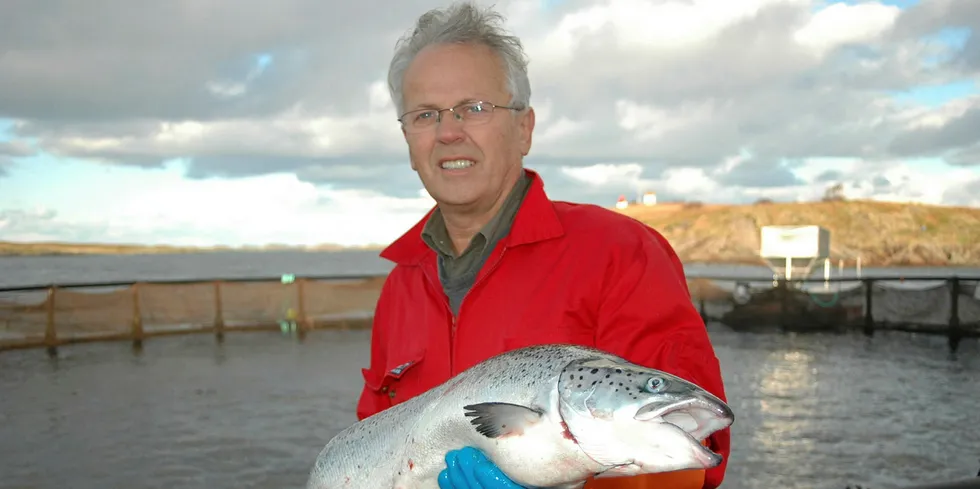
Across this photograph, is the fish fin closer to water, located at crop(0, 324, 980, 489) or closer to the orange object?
the orange object

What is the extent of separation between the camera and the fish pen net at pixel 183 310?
18047mm

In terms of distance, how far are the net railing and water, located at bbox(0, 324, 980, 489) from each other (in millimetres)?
1165

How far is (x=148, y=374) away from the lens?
46.6ft

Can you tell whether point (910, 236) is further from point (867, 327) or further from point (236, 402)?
point (236, 402)

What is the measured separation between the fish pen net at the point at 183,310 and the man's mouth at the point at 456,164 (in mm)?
17580

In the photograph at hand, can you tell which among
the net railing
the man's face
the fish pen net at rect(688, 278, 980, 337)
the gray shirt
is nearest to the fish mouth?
the gray shirt

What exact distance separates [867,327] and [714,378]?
65.5 feet

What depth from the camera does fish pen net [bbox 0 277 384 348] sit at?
711 inches

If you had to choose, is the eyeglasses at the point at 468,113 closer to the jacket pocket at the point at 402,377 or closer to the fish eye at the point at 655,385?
the jacket pocket at the point at 402,377

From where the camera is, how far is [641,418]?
6.32 ft

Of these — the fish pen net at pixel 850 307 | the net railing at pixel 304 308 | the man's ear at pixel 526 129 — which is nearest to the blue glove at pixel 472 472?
the man's ear at pixel 526 129

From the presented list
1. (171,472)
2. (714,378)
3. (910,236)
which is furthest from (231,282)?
(910,236)

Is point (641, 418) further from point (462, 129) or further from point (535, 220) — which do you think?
point (462, 129)

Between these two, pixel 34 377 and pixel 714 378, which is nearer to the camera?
pixel 714 378
